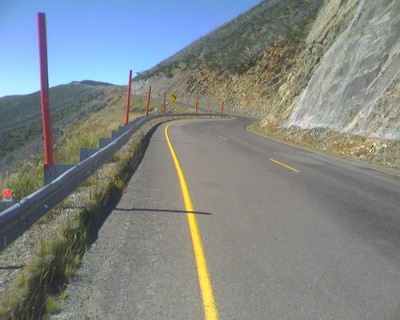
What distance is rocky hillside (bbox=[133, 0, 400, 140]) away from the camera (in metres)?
19.7

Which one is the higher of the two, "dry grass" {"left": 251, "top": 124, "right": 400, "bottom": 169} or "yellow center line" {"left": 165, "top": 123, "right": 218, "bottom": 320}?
"yellow center line" {"left": 165, "top": 123, "right": 218, "bottom": 320}

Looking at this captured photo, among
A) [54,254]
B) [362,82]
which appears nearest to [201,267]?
[54,254]

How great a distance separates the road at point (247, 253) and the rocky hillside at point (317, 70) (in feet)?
33.2

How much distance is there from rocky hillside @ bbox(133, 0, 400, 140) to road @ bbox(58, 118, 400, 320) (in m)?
10.1

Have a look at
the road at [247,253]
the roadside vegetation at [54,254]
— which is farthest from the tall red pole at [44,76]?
the road at [247,253]

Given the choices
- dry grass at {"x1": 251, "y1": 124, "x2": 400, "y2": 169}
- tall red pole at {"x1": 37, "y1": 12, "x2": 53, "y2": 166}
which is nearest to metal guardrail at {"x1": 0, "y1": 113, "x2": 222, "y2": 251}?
tall red pole at {"x1": 37, "y1": 12, "x2": 53, "y2": 166}

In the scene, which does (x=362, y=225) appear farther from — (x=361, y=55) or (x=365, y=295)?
(x=361, y=55)

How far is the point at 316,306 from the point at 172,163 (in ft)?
29.6

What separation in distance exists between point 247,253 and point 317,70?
25325 millimetres

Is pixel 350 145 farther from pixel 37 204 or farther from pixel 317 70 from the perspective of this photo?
pixel 37 204

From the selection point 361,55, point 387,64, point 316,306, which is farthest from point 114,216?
point 361,55

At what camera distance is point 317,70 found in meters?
28.6

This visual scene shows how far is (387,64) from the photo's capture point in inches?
783

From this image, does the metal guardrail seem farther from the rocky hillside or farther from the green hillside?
the green hillside
